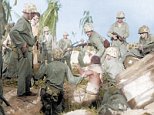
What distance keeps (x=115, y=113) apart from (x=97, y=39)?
3.36 metres

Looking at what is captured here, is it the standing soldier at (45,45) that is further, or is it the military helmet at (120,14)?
the standing soldier at (45,45)

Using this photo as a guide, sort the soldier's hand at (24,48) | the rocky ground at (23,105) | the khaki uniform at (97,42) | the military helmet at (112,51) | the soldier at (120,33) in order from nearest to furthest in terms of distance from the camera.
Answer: the soldier's hand at (24,48) → the rocky ground at (23,105) → the military helmet at (112,51) → the khaki uniform at (97,42) → the soldier at (120,33)

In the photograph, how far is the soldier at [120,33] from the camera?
653 inches

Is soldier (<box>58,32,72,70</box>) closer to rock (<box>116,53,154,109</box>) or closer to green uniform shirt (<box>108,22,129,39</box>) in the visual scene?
green uniform shirt (<box>108,22,129,39</box>)

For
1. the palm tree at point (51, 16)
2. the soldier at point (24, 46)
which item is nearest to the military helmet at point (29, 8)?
the soldier at point (24, 46)

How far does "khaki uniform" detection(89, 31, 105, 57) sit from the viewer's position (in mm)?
16188

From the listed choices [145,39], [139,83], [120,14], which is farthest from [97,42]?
[139,83]

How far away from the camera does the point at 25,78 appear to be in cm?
1398

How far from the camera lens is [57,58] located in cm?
1312

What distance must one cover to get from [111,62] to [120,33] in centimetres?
217

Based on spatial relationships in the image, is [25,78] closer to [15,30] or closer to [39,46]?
[15,30]

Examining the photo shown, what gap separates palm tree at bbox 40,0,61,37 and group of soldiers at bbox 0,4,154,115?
212 inches

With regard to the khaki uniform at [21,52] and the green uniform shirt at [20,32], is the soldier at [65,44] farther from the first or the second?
the green uniform shirt at [20,32]

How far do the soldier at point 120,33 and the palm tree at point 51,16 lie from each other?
588 centimetres
